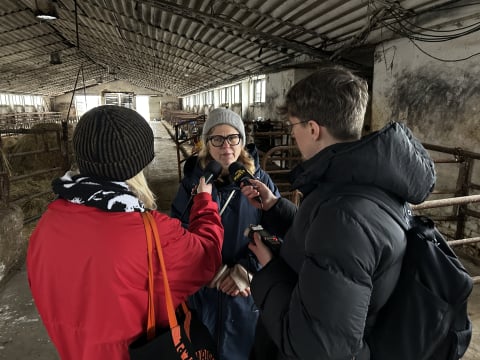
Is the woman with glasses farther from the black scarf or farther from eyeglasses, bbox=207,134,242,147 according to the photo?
the black scarf

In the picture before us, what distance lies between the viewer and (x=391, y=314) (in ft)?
2.90

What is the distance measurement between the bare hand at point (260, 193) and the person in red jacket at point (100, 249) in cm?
61

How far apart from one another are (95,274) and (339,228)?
2.09 ft

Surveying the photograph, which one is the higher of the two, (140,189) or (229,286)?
(140,189)

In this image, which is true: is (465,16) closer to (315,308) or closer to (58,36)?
(315,308)

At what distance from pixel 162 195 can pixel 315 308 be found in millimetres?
6109

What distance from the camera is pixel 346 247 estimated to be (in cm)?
78

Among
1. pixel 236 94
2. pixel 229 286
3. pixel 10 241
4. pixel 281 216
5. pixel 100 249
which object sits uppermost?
pixel 236 94

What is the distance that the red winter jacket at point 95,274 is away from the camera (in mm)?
869

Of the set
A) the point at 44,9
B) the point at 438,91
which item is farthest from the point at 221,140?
the point at 44,9

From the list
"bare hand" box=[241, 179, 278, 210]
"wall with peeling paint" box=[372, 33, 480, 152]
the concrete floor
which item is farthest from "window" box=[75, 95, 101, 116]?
"bare hand" box=[241, 179, 278, 210]

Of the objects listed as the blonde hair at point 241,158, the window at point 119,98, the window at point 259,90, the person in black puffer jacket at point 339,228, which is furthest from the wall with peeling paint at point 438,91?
the window at point 119,98

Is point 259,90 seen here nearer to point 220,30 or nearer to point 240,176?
point 220,30

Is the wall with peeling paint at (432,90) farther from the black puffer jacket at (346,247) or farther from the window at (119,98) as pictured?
the window at (119,98)
